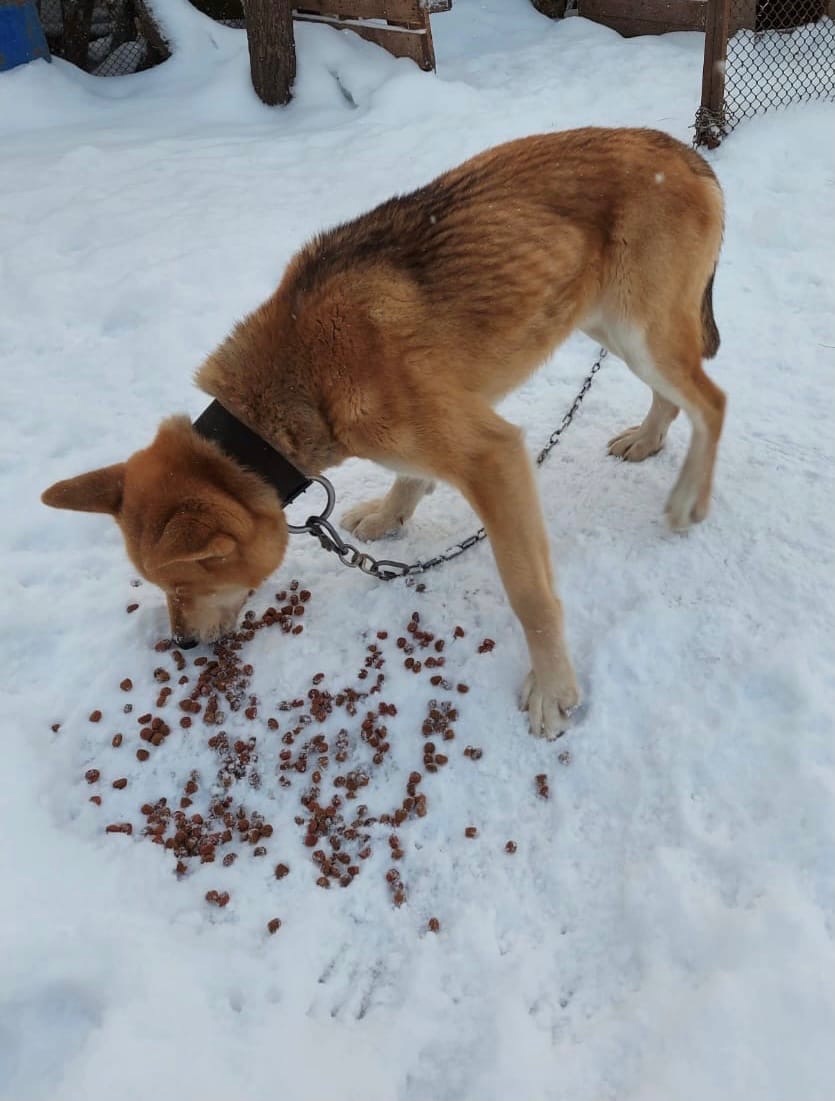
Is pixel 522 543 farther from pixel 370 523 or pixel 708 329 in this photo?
pixel 708 329

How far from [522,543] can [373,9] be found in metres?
7.91

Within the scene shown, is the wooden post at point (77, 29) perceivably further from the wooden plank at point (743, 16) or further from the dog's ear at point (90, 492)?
the dog's ear at point (90, 492)

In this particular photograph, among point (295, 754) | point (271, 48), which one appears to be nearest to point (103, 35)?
point (271, 48)

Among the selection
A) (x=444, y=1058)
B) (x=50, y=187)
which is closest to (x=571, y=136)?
(x=444, y=1058)

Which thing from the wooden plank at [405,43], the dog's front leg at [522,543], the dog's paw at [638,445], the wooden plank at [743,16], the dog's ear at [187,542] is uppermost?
the wooden plank at [405,43]

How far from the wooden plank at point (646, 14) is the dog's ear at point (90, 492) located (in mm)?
9216

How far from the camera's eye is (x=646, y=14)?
962 centimetres

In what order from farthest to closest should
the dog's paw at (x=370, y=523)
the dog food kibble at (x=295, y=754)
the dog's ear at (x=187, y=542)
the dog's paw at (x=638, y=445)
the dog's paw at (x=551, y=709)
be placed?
the dog's paw at (x=638, y=445) < the dog's paw at (x=370, y=523) < the dog's paw at (x=551, y=709) < the dog food kibble at (x=295, y=754) < the dog's ear at (x=187, y=542)

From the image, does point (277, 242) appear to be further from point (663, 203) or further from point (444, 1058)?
point (444, 1058)

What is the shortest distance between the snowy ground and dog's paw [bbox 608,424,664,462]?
0.10 metres

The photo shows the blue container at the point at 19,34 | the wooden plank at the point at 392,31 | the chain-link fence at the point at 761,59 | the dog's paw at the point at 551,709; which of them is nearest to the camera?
the dog's paw at the point at 551,709

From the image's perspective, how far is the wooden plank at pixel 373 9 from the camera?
8352 millimetres

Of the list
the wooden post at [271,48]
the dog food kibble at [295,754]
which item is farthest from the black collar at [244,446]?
the wooden post at [271,48]

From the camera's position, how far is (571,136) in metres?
3.60
